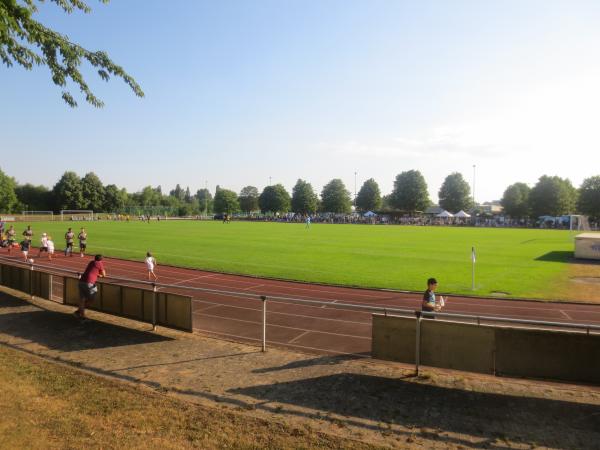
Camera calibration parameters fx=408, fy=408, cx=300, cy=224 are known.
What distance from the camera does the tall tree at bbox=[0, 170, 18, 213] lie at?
10094cm

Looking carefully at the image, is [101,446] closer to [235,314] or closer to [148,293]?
[148,293]

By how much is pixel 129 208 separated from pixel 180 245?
302ft

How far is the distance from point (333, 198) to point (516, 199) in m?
53.9

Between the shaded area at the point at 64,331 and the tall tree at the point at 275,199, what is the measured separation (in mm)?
133110

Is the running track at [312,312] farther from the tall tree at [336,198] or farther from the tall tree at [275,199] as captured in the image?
the tall tree at [275,199]

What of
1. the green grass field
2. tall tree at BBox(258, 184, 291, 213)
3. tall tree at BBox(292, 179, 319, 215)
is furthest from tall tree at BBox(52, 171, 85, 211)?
the green grass field

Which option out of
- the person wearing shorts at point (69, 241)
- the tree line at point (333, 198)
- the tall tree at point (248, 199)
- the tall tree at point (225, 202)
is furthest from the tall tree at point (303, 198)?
the person wearing shorts at point (69, 241)

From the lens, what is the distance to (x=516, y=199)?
355 feet

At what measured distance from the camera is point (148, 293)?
10.4 meters

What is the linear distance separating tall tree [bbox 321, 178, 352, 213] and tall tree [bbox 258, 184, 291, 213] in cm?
1583

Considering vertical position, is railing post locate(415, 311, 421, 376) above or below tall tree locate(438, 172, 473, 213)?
below

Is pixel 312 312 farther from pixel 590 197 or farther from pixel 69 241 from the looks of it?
pixel 590 197

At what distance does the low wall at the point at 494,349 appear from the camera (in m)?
6.66

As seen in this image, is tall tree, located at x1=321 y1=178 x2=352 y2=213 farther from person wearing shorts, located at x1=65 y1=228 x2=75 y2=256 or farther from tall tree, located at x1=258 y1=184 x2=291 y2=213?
person wearing shorts, located at x1=65 y1=228 x2=75 y2=256
